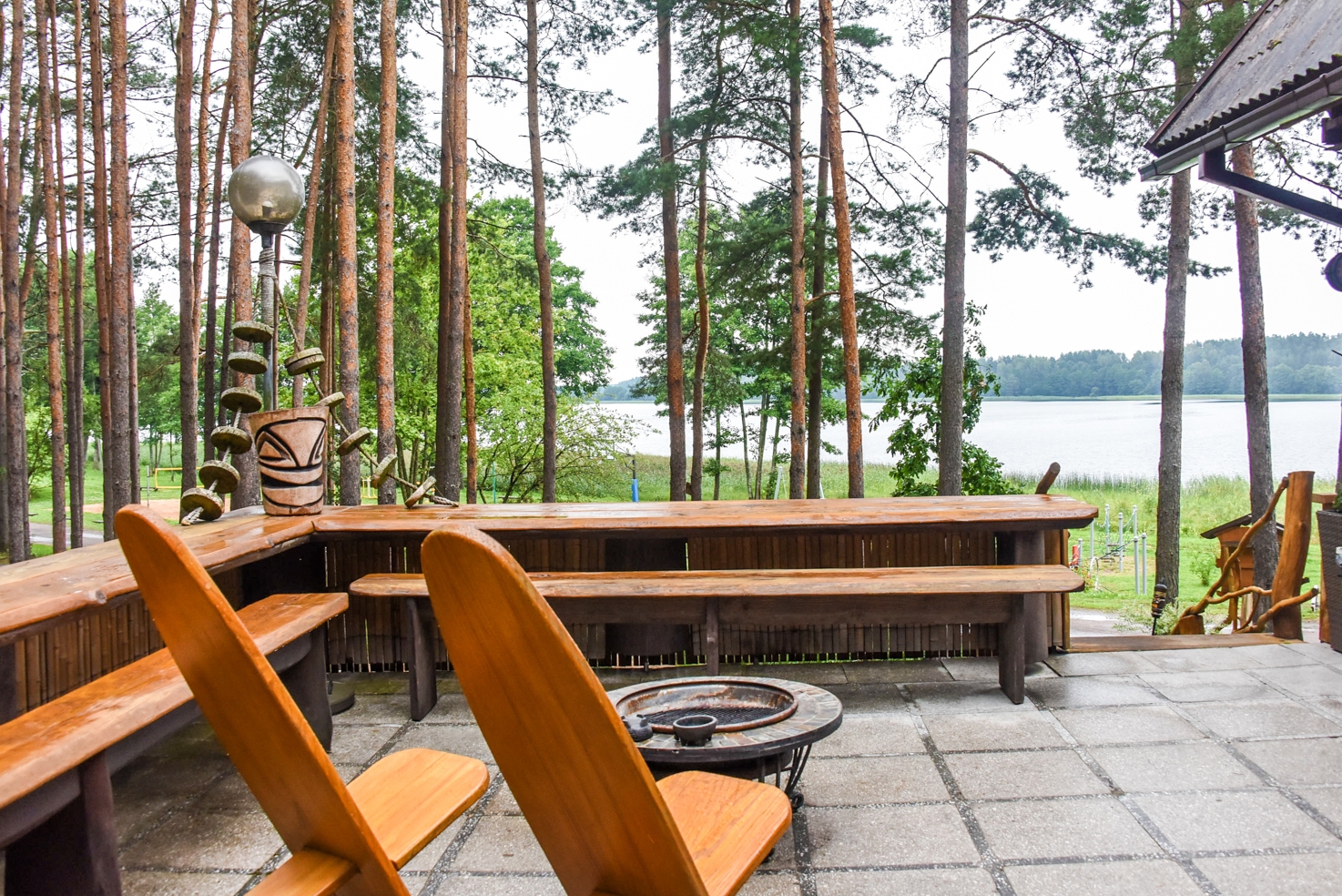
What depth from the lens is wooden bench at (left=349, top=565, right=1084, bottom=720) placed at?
3.79m

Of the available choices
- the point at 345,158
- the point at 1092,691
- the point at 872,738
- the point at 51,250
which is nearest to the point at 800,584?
the point at 872,738

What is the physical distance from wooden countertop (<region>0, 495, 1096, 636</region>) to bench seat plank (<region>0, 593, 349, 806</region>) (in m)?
0.60

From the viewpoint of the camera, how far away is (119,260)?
33.7 ft

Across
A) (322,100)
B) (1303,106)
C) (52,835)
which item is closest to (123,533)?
(52,835)

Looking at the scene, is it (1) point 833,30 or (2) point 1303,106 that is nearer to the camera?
(2) point 1303,106

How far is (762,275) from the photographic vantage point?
15453mm

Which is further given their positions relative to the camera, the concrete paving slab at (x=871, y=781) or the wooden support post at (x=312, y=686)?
the wooden support post at (x=312, y=686)

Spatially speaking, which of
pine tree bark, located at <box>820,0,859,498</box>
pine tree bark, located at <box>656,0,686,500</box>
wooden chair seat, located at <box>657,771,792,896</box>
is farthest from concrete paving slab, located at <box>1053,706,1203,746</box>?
pine tree bark, located at <box>656,0,686,500</box>

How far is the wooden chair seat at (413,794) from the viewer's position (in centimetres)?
154

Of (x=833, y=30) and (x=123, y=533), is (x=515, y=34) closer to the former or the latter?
(x=833, y=30)

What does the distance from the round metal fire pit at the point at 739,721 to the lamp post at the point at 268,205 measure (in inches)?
102

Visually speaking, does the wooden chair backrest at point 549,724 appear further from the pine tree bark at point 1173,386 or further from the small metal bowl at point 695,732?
the pine tree bark at point 1173,386

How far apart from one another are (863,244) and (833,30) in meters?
3.42

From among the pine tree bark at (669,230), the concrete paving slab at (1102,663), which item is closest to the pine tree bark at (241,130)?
the pine tree bark at (669,230)
